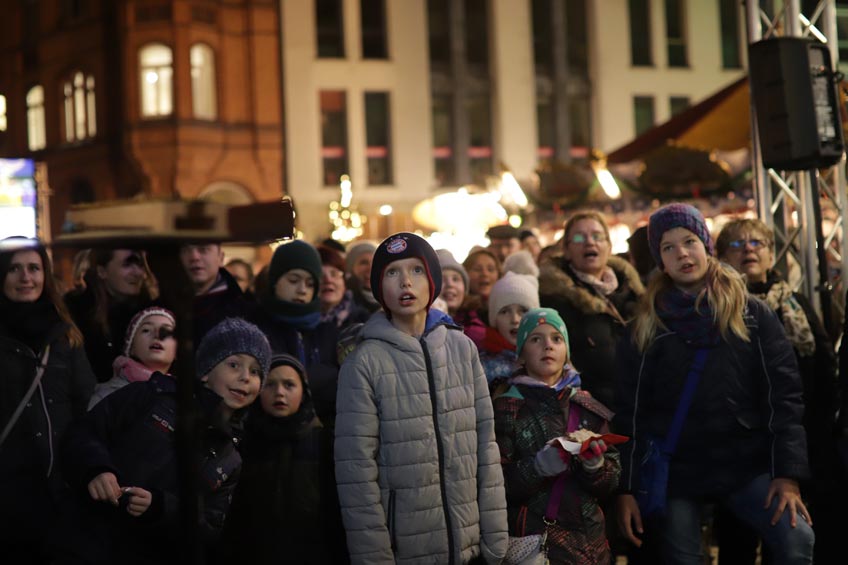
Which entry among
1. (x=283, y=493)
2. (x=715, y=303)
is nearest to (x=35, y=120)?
(x=283, y=493)

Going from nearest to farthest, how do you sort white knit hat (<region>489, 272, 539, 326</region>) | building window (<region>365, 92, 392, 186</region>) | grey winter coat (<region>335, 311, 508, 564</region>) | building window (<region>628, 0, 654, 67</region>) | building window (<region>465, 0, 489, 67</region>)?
grey winter coat (<region>335, 311, 508, 564</region>) < white knit hat (<region>489, 272, 539, 326</region>) < building window (<region>365, 92, 392, 186</region>) < building window (<region>465, 0, 489, 67</region>) < building window (<region>628, 0, 654, 67</region>)

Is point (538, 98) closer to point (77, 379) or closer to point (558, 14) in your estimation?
point (558, 14)

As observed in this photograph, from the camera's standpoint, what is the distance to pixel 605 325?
702 centimetres

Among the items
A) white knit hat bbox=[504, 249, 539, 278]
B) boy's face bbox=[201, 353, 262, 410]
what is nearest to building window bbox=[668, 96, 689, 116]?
white knit hat bbox=[504, 249, 539, 278]

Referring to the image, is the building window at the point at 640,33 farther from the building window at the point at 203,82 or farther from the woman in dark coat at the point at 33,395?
the woman in dark coat at the point at 33,395

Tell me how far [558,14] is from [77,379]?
31328 mm

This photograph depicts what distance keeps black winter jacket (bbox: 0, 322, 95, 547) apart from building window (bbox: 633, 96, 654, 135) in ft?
106

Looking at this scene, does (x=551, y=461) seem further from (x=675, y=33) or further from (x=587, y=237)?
(x=675, y=33)

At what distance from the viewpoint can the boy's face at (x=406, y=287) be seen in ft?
17.2

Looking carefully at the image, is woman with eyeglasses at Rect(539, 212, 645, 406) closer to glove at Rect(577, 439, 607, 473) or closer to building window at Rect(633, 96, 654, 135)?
glove at Rect(577, 439, 607, 473)

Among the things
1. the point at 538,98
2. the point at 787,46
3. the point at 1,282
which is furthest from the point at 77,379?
the point at 538,98

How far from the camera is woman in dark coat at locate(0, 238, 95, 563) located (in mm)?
5648

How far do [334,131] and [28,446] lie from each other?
94.9 feet

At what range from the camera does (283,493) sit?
5.52 meters
